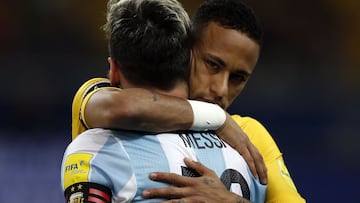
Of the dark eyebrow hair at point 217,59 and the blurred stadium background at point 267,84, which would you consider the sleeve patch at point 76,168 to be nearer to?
the dark eyebrow hair at point 217,59

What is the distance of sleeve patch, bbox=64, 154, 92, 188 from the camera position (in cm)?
132

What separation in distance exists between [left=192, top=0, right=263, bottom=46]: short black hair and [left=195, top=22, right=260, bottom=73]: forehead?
0.01 metres

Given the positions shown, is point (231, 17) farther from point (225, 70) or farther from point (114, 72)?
point (114, 72)

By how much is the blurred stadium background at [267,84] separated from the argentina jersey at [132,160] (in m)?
2.09

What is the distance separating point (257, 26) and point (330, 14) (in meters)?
3.19

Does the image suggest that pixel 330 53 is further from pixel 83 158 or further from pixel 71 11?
pixel 83 158

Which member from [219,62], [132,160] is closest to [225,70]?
[219,62]

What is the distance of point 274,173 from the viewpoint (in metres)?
1.70

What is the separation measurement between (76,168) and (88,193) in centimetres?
6

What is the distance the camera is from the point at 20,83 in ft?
14.4

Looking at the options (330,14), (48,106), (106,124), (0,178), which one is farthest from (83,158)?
(330,14)

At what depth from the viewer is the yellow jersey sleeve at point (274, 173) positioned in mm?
1665

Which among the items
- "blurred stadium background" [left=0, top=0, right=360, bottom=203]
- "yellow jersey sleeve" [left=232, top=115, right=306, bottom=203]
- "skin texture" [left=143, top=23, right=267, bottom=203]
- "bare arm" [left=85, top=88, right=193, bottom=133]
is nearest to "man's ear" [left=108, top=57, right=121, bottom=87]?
"bare arm" [left=85, top=88, right=193, bottom=133]

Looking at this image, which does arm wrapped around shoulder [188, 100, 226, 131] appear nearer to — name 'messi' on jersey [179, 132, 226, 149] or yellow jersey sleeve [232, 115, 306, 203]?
name 'messi' on jersey [179, 132, 226, 149]
